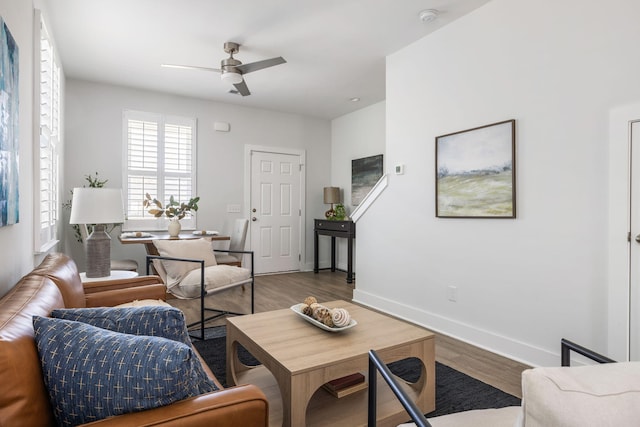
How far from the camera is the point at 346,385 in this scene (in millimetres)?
1929

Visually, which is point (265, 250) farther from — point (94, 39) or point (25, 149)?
point (25, 149)

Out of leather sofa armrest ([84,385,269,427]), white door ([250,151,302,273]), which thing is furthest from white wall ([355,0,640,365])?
white door ([250,151,302,273])

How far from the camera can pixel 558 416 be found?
1.83 ft

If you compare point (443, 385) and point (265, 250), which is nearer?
point (443, 385)

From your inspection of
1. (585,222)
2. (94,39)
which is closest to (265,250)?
(94,39)

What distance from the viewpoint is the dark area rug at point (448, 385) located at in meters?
1.98

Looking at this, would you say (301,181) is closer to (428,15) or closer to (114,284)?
(428,15)

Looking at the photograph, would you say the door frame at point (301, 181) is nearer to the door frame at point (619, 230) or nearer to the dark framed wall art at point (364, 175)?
the dark framed wall art at point (364, 175)

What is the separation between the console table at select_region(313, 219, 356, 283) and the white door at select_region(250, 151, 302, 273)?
371mm

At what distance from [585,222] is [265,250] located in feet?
14.8

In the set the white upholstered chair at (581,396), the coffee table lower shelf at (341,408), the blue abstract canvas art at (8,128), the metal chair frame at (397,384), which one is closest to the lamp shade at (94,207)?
the blue abstract canvas art at (8,128)

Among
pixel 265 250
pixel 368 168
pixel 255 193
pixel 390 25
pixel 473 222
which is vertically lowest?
pixel 265 250

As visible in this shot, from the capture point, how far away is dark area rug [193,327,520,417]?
77.8 inches

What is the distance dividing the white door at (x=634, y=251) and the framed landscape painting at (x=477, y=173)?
0.70 meters
